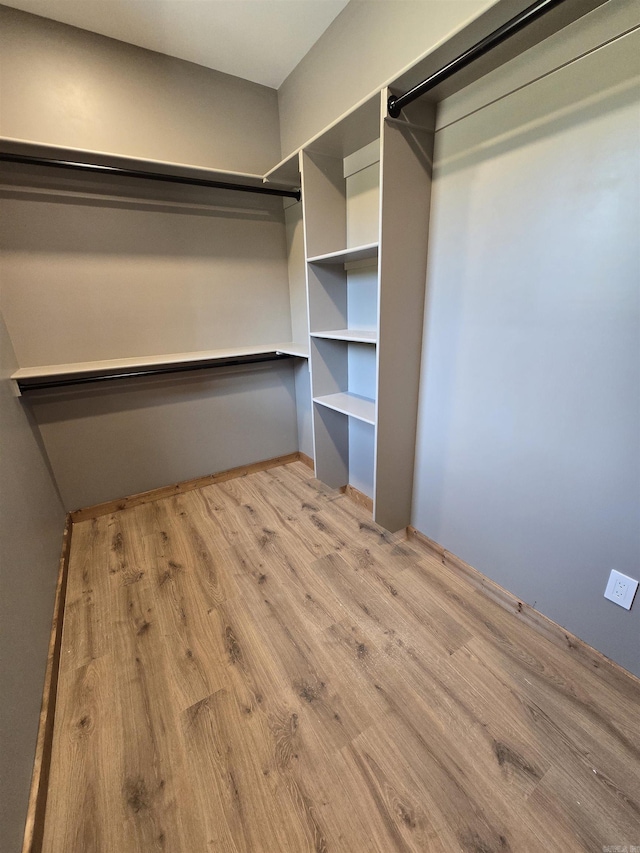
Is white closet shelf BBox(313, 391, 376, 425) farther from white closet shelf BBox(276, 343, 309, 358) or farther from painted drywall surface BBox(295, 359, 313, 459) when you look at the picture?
Answer: painted drywall surface BBox(295, 359, 313, 459)

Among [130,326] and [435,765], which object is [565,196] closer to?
[435,765]

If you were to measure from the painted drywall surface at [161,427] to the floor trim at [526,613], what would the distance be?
59.8 inches

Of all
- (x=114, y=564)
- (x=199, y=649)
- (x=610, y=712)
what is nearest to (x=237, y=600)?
(x=199, y=649)

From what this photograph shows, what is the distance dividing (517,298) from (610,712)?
147 cm

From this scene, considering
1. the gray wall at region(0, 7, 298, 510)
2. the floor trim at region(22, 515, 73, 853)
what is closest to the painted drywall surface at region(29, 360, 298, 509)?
the gray wall at region(0, 7, 298, 510)

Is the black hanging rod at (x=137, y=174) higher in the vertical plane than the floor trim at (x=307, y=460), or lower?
higher

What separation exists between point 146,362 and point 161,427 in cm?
50

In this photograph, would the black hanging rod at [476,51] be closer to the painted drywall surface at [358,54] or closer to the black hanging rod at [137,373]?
the painted drywall surface at [358,54]

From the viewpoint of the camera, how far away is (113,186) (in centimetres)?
196

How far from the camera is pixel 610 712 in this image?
1.16m

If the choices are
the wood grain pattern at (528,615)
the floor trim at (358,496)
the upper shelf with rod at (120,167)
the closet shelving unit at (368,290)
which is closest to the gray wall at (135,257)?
the upper shelf with rod at (120,167)

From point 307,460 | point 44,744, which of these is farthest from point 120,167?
point 44,744

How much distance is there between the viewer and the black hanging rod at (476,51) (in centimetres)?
87

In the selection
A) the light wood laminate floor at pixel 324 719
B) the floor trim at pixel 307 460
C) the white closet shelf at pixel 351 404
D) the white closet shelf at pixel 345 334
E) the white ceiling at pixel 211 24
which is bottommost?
the light wood laminate floor at pixel 324 719
